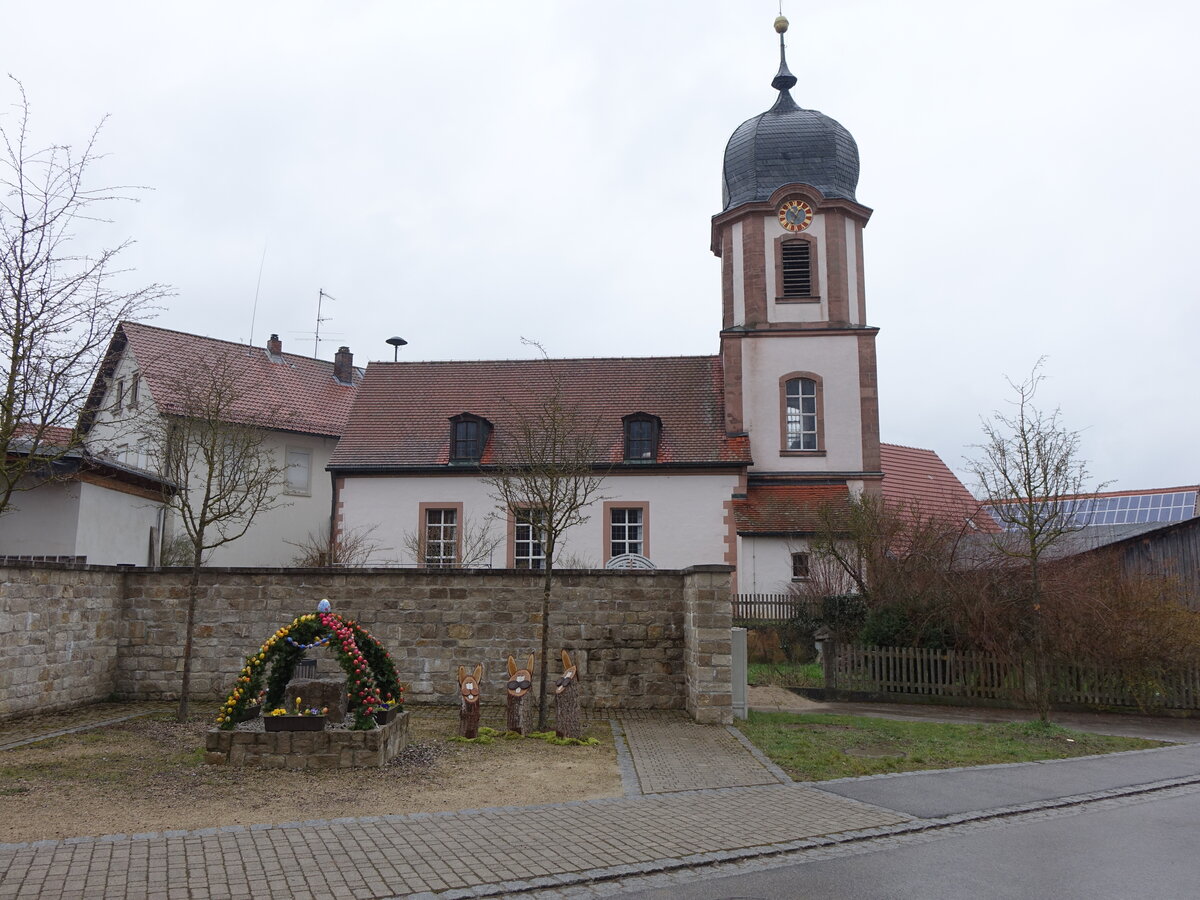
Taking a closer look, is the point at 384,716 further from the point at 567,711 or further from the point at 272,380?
the point at 272,380

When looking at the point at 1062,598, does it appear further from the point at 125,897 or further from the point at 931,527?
the point at 125,897

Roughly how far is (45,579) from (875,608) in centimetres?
1397

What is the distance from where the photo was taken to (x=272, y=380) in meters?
35.3

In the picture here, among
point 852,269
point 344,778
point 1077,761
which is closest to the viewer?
point 344,778

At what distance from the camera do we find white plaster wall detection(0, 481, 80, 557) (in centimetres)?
1745

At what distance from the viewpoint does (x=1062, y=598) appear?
16281 millimetres

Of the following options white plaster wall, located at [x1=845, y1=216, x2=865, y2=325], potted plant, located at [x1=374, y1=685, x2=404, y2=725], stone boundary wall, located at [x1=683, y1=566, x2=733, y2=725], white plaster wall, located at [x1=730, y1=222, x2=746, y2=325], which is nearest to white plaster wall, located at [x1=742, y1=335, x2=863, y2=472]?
white plaster wall, located at [x1=845, y1=216, x2=865, y2=325]

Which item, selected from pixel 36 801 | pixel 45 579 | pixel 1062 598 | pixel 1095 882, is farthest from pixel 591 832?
pixel 1062 598

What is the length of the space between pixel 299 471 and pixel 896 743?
87.8 feet

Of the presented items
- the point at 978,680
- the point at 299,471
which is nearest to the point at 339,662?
the point at 978,680

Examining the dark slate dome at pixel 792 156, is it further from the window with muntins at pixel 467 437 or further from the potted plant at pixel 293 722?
the potted plant at pixel 293 722

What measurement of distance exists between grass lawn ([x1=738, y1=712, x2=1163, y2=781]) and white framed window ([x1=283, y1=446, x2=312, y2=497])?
23740 millimetres

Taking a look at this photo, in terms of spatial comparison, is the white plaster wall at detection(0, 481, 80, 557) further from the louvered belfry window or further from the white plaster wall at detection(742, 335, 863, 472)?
the louvered belfry window

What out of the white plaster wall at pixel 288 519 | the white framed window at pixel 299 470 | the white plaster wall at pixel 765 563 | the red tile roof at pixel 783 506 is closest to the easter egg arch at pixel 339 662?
the red tile roof at pixel 783 506
